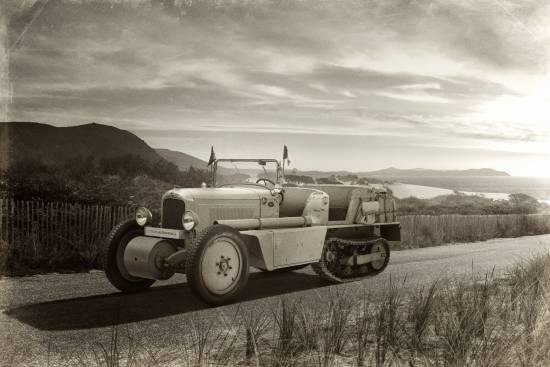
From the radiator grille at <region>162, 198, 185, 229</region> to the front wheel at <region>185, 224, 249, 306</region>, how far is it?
0.85 meters

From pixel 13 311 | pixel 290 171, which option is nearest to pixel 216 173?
pixel 290 171

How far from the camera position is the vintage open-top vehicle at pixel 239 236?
6.51 meters

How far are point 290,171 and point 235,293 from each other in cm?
249

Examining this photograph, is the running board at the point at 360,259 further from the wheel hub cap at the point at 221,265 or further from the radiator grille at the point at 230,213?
the wheel hub cap at the point at 221,265

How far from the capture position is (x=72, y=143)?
2309 centimetres

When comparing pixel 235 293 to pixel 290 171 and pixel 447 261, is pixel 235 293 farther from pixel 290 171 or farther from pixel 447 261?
pixel 447 261

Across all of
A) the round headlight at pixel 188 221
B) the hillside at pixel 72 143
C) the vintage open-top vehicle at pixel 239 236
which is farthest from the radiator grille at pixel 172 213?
the hillside at pixel 72 143

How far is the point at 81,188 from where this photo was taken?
14.6 metres

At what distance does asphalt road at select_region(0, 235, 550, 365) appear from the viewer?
4785mm

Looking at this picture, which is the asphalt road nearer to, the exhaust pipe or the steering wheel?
the exhaust pipe

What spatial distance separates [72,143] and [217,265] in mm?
18891

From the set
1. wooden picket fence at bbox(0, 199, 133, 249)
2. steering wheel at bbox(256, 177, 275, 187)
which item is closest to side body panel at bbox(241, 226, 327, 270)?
steering wheel at bbox(256, 177, 275, 187)

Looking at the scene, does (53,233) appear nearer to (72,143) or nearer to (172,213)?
(172,213)

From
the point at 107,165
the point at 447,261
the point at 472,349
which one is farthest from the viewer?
the point at 107,165
